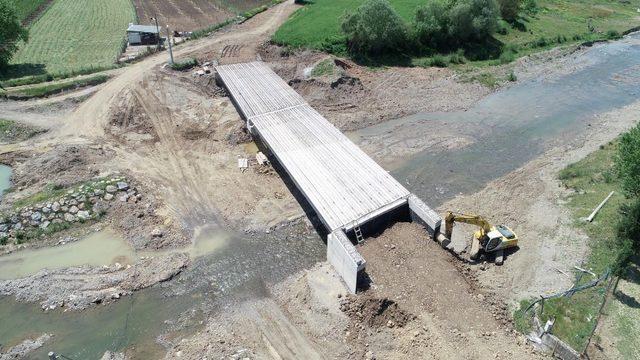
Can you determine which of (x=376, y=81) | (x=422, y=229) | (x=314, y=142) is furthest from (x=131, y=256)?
(x=376, y=81)

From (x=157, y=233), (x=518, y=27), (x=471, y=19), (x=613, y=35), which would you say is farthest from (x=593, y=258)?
(x=613, y=35)

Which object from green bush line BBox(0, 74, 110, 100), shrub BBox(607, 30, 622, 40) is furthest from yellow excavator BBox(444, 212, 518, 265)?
shrub BBox(607, 30, 622, 40)

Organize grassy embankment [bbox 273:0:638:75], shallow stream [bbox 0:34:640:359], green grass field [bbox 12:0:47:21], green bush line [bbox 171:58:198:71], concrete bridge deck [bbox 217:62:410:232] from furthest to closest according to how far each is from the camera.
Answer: green grass field [bbox 12:0:47:21], grassy embankment [bbox 273:0:638:75], green bush line [bbox 171:58:198:71], concrete bridge deck [bbox 217:62:410:232], shallow stream [bbox 0:34:640:359]

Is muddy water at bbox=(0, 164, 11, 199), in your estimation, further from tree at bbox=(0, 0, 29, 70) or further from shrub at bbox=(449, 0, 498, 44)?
shrub at bbox=(449, 0, 498, 44)

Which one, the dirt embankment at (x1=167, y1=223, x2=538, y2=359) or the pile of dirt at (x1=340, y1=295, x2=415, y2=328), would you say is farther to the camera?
the pile of dirt at (x1=340, y1=295, x2=415, y2=328)

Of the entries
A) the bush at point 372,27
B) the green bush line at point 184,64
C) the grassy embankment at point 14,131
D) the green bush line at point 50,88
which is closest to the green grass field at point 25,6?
the green bush line at point 50,88

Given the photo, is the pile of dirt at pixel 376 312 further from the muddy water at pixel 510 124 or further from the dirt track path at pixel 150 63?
the dirt track path at pixel 150 63

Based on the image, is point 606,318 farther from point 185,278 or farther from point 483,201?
point 185,278
